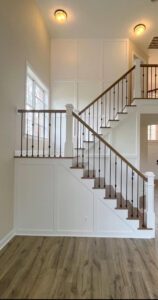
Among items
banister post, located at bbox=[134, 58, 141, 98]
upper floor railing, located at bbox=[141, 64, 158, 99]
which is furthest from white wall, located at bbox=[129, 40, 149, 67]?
banister post, located at bbox=[134, 58, 141, 98]

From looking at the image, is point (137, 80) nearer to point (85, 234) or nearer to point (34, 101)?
point (34, 101)

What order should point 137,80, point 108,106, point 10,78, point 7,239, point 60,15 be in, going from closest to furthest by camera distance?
point 7,239 < point 10,78 < point 137,80 < point 60,15 < point 108,106

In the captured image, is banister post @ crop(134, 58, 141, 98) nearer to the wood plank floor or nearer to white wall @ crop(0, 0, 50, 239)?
white wall @ crop(0, 0, 50, 239)

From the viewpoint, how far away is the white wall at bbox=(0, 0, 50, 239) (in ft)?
13.3

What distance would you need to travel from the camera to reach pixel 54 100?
26.1ft

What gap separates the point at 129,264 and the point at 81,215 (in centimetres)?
137

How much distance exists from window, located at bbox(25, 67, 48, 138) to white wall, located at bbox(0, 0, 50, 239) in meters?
0.47

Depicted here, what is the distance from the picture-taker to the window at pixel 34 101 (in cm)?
559

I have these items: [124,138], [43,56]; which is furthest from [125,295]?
[43,56]

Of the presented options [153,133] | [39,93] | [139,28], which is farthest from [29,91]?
[153,133]

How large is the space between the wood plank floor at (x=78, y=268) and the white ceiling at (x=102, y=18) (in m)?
5.67

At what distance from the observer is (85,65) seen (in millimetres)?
7914

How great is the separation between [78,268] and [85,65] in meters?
6.15

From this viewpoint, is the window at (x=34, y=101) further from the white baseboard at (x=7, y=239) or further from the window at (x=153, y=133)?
the window at (x=153, y=133)
